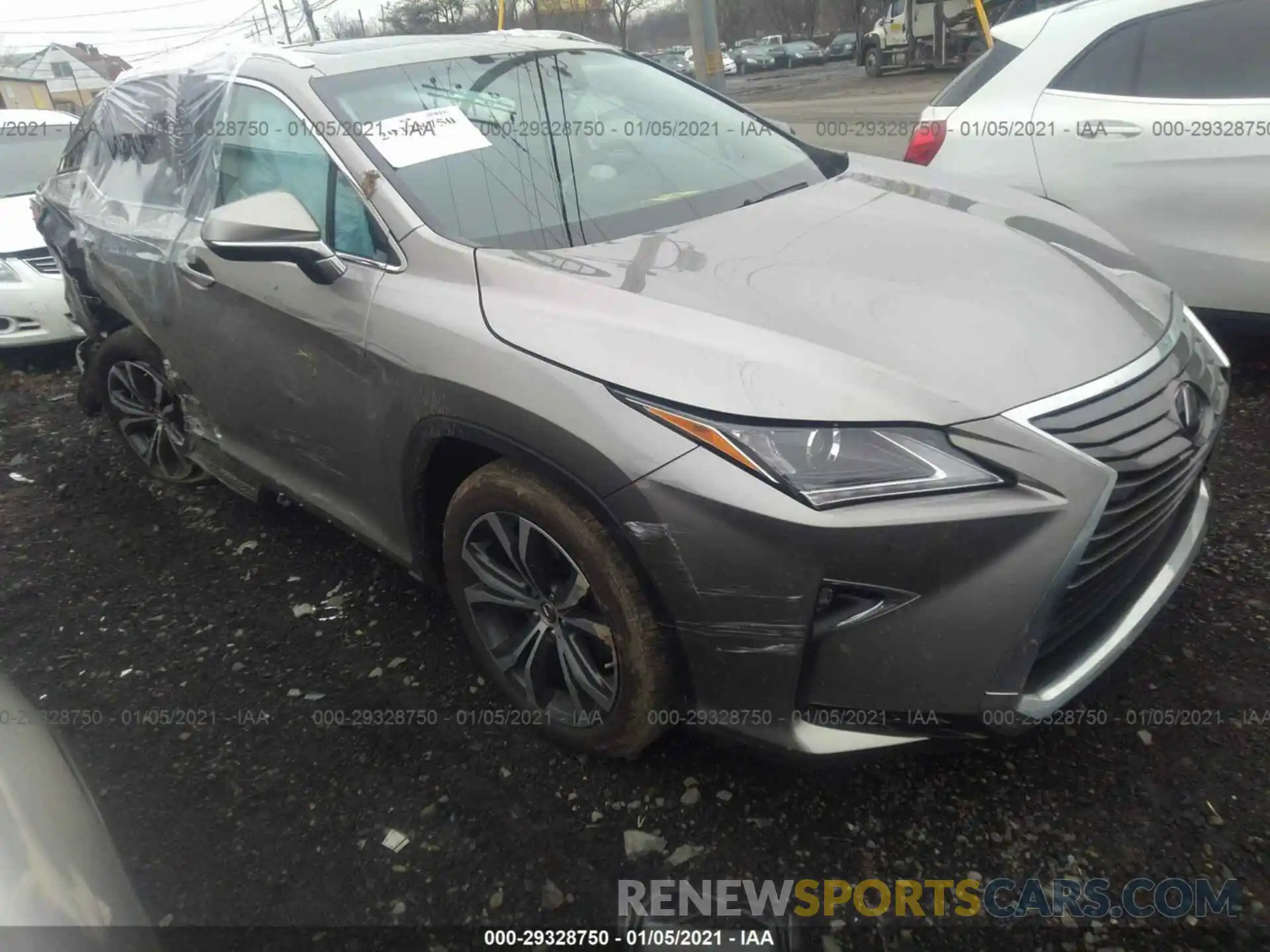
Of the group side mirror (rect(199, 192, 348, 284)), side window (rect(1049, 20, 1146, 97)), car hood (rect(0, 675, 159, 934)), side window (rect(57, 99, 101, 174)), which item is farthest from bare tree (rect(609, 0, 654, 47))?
car hood (rect(0, 675, 159, 934))

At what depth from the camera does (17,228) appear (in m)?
6.03

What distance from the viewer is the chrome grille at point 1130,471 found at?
1690mm

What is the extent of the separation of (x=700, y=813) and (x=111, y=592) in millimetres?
2450

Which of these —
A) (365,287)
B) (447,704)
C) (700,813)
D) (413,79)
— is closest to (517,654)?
(447,704)

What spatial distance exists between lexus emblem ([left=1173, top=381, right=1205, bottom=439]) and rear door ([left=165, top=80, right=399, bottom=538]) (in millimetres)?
1844

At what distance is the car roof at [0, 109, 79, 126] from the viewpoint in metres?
7.27

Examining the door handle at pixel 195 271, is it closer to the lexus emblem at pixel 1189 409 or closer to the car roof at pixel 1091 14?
the lexus emblem at pixel 1189 409

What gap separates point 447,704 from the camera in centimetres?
253

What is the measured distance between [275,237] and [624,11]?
33.0 meters

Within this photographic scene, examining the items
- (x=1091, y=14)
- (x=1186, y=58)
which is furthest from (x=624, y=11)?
(x=1186, y=58)

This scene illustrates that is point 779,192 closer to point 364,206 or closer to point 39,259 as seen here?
point 364,206

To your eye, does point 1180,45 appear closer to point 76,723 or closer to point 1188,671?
point 1188,671

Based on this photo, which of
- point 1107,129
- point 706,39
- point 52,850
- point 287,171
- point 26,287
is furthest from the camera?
point 706,39

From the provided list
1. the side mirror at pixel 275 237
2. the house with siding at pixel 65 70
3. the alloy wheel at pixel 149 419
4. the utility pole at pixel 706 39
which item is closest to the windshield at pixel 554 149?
the side mirror at pixel 275 237
